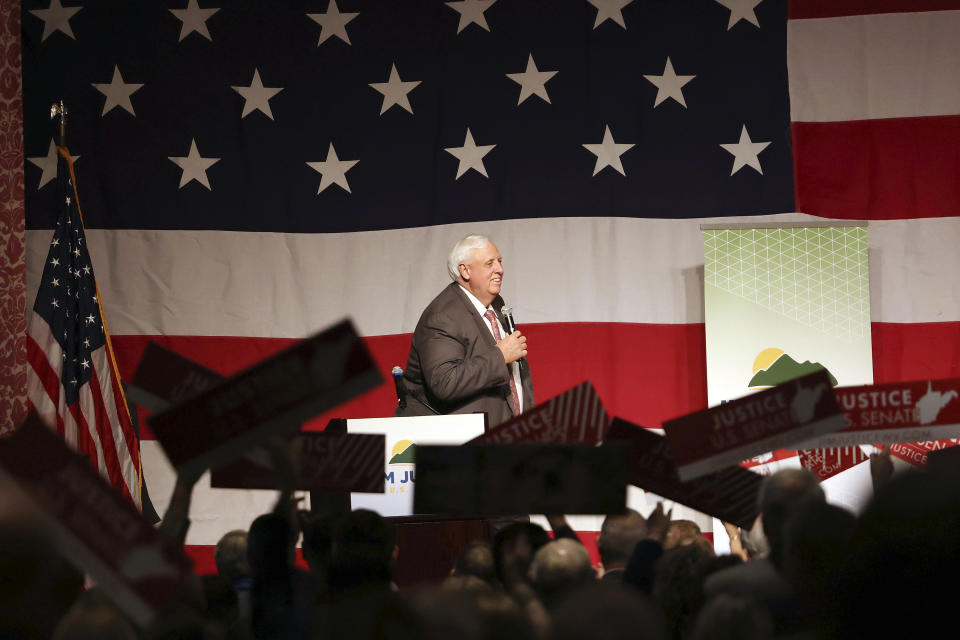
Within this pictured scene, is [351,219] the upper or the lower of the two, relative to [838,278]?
upper

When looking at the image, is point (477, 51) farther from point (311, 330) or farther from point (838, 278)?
point (838, 278)

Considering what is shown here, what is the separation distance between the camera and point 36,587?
4.64ft

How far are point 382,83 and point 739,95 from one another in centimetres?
203

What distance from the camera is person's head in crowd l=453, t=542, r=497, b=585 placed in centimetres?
243

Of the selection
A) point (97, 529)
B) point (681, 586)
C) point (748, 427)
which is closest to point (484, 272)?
point (748, 427)

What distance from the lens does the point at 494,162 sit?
20.9ft

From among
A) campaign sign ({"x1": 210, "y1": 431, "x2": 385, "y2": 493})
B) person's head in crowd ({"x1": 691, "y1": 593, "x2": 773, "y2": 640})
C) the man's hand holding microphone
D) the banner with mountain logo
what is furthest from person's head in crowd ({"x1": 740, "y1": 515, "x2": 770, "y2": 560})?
the banner with mountain logo

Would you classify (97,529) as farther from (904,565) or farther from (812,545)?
(904,565)

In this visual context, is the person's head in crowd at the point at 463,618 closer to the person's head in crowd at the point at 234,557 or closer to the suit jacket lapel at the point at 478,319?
the person's head in crowd at the point at 234,557

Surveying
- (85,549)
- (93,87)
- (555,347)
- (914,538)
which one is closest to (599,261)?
(555,347)

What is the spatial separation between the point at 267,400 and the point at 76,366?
12.9 ft

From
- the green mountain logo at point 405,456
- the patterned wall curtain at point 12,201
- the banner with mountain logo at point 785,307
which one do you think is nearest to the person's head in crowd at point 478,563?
the green mountain logo at point 405,456

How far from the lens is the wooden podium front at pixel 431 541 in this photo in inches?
142

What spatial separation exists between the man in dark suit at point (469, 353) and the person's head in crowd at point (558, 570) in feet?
7.80
